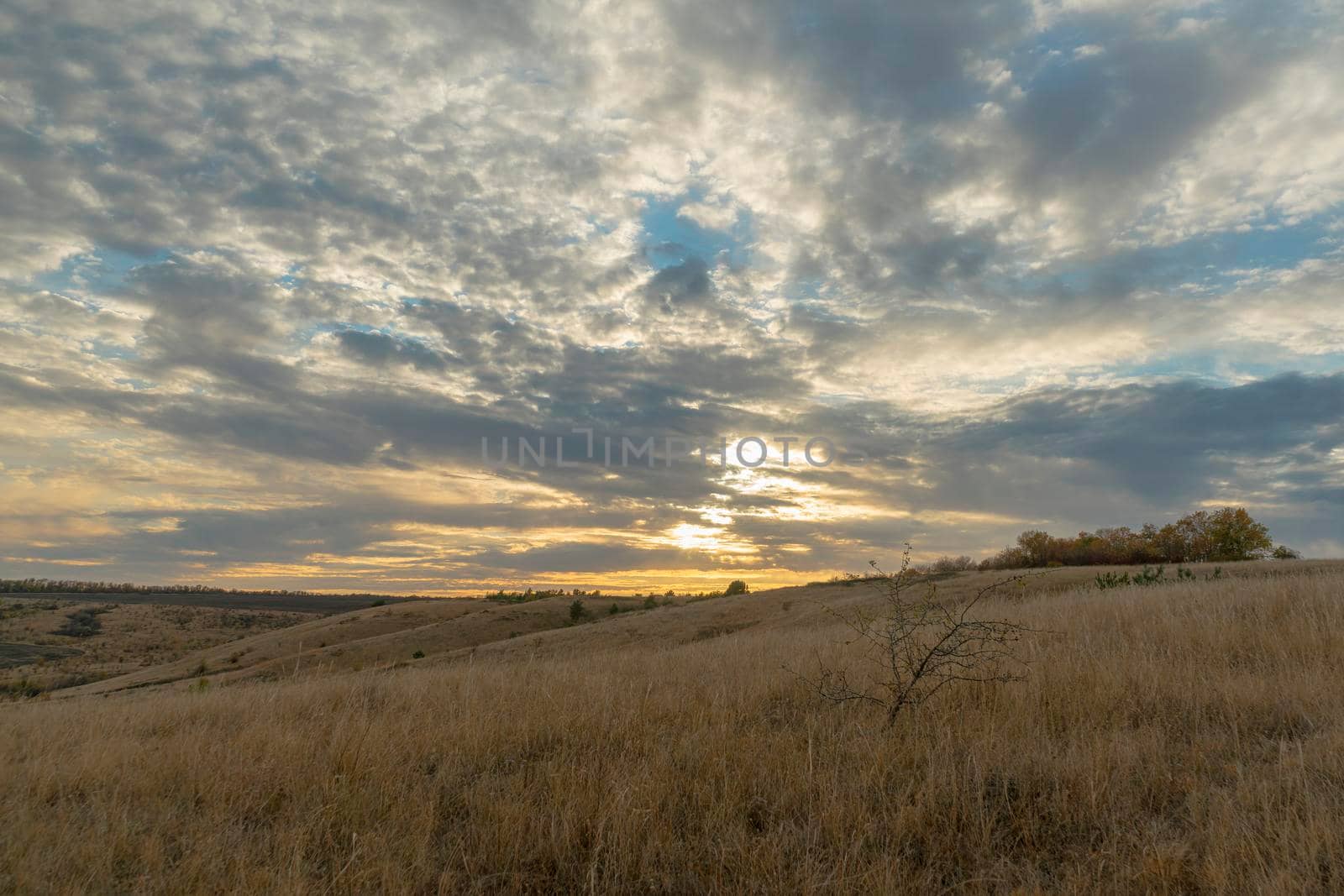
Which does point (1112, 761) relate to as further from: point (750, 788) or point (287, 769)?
point (287, 769)

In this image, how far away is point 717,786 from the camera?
5.80 metres

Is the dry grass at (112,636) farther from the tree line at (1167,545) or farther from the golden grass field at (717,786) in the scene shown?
the tree line at (1167,545)

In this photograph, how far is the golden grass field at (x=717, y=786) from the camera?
4484mm

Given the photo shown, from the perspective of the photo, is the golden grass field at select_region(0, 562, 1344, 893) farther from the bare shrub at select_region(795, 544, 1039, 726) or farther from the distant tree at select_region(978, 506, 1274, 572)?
the distant tree at select_region(978, 506, 1274, 572)

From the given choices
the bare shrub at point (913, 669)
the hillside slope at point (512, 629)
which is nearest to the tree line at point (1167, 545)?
the hillside slope at point (512, 629)

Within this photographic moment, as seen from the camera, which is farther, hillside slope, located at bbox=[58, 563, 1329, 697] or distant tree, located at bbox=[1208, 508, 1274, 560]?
distant tree, located at bbox=[1208, 508, 1274, 560]

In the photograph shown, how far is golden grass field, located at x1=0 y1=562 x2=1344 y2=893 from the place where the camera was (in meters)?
4.48

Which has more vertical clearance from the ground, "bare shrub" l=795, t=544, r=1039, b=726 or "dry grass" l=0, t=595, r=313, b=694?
"bare shrub" l=795, t=544, r=1039, b=726

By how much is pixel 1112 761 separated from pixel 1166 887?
1.95 meters

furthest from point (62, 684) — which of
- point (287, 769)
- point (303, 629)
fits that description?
point (287, 769)

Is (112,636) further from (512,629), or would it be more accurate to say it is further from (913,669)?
(913,669)

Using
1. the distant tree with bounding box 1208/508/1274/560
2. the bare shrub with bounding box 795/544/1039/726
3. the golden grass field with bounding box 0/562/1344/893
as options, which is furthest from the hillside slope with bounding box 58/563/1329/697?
the distant tree with bounding box 1208/508/1274/560

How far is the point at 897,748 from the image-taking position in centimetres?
661

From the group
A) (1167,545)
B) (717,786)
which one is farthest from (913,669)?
(1167,545)
